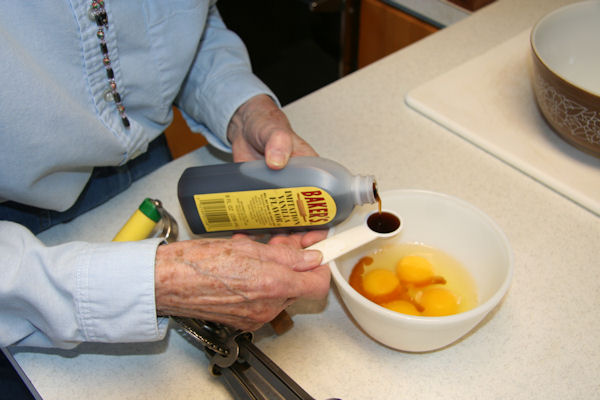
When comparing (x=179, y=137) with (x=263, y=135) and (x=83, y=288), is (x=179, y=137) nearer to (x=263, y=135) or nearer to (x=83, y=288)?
(x=263, y=135)

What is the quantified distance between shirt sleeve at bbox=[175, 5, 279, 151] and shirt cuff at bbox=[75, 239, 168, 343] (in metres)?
0.32

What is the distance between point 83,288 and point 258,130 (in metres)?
0.33

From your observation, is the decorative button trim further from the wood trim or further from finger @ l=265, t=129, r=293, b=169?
the wood trim

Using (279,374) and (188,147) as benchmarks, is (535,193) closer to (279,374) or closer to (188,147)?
(279,374)

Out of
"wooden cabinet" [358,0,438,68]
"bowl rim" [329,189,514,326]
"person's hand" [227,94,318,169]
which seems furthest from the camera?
"wooden cabinet" [358,0,438,68]

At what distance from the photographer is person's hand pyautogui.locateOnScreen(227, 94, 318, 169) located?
694mm

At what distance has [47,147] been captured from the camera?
22.7 inches

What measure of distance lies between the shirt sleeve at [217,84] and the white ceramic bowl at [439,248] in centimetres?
28

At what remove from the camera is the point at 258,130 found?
28.3 inches

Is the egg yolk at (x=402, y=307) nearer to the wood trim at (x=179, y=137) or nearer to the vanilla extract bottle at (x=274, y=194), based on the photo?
the vanilla extract bottle at (x=274, y=194)

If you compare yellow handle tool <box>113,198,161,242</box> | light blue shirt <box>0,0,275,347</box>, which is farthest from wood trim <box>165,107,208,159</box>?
yellow handle tool <box>113,198,161,242</box>

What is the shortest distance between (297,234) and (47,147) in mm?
323

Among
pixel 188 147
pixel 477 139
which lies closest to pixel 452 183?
pixel 477 139

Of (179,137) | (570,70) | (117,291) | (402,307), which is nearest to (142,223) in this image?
(117,291)
